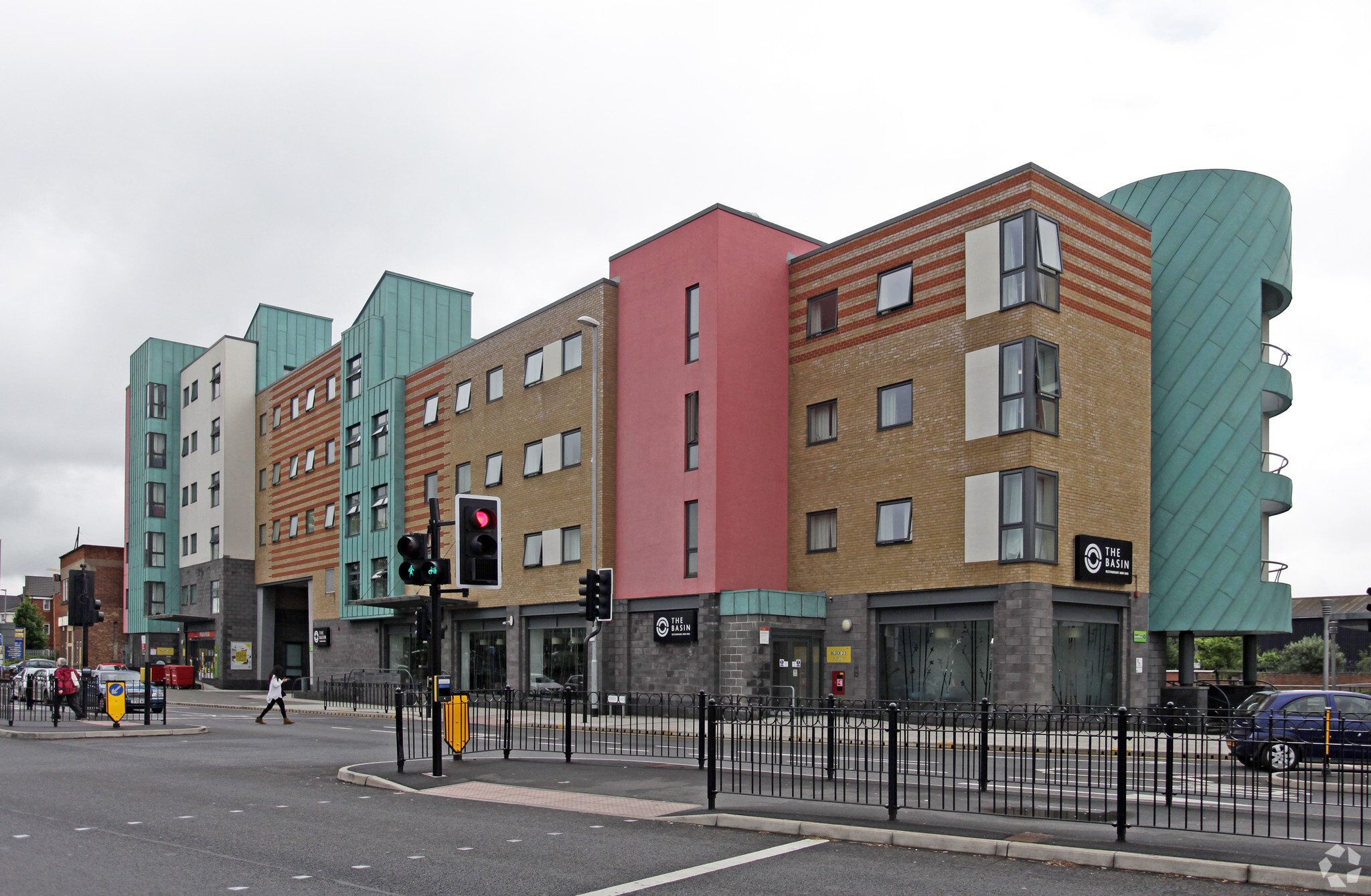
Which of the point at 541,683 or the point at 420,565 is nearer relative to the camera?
the point at 420,565

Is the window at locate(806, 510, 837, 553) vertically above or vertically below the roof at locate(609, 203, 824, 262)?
below

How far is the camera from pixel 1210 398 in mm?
31281

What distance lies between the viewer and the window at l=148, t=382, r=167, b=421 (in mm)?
69250

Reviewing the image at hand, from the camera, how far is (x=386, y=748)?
21406 mm

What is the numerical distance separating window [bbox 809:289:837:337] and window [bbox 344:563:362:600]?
81.9 feet

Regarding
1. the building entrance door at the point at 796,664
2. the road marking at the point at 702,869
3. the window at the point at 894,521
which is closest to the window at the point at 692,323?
the window at the point at 894,521

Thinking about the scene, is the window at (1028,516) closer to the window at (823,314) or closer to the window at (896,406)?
the window at (896,406)

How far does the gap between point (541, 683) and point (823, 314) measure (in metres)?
15.7

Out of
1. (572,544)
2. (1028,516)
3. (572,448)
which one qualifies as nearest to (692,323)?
(572,448)

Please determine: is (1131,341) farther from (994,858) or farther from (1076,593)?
(994,858)

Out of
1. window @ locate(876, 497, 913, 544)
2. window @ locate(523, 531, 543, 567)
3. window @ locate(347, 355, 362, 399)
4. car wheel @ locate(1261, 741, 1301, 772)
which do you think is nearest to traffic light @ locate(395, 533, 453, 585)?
car wheel @ locate(1261, 741, 1301, 772)

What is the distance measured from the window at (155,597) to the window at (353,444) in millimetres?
25150

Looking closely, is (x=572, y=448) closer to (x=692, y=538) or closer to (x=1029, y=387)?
(x=692, y=538)

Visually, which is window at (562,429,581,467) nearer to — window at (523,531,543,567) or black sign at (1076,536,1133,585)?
window at (523,531,543,567)
